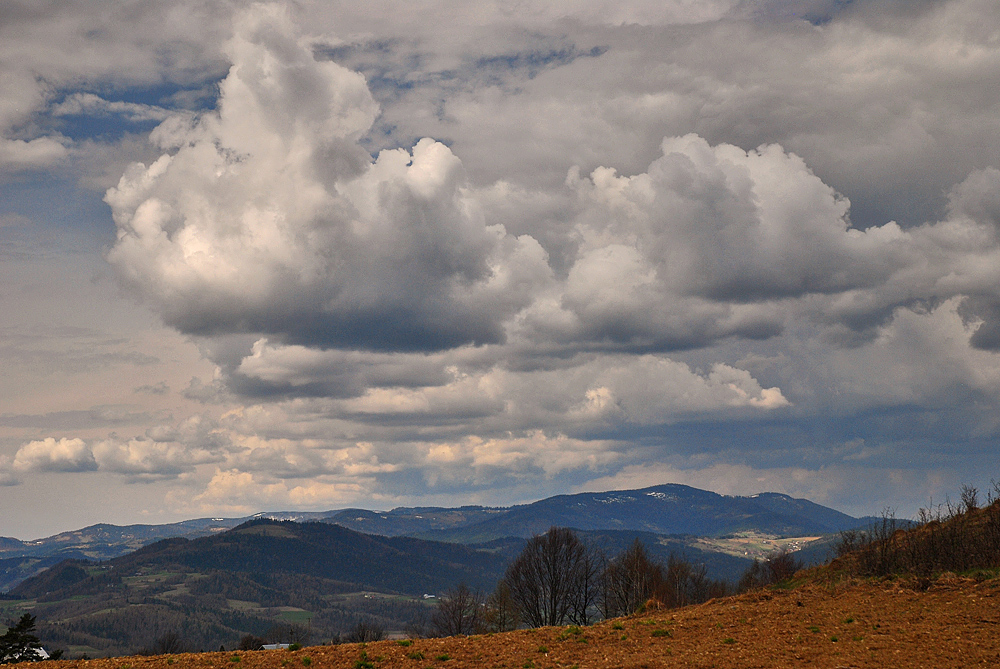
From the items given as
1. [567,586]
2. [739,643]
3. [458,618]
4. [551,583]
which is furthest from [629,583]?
[739,643]

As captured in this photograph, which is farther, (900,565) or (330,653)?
(900,565)

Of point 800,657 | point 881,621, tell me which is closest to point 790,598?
point 881,621

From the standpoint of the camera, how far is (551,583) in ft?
422

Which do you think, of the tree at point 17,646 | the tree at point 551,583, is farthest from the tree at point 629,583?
the tree at point 17,646

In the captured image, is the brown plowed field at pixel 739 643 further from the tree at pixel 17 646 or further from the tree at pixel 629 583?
the tree at pixel 629 583

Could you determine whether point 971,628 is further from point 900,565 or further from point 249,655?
point 249,655

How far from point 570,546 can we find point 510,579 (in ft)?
38.7

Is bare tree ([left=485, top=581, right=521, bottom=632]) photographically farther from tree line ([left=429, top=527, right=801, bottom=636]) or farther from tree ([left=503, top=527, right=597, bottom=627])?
tree ([left=503, top=527, right=597, bottom=627])

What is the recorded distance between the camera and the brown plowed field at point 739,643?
36.6 m

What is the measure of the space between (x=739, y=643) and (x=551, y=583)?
91.7 m

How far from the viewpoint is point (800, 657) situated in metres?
36.7

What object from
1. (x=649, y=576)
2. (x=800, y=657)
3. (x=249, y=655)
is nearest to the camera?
(x=800, y=657)

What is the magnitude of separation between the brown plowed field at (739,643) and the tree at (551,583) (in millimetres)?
80015

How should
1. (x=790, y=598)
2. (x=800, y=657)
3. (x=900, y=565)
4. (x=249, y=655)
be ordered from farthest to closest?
(x=900, y=565), (x=790, y=598), (x=249, y=655), (x=800, y=657)
